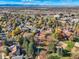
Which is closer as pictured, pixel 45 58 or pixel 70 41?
pixel 45 58

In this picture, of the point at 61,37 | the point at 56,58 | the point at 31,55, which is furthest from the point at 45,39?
the point at 56,58

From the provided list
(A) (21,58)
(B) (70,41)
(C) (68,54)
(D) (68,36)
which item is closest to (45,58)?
(A) (21,58)

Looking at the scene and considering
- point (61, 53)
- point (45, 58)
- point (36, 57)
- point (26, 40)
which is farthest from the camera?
point (26, 40)

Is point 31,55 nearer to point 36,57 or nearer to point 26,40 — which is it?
point 36,57

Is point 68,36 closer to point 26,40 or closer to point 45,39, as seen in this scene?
point 45,39

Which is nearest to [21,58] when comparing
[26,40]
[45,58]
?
[45,58]

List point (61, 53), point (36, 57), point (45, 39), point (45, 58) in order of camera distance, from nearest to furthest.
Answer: point (45, 58) → point (36, 57) → point (61, 53) → point (45, 39)

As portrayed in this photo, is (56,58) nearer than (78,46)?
Yes

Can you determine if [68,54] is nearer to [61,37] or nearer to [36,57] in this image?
[36,57]

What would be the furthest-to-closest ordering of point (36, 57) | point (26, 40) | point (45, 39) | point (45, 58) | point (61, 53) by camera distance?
point (45, 39)
point (26, 40)
point (61, 53)
point (36, 57)
point (45, 58)
